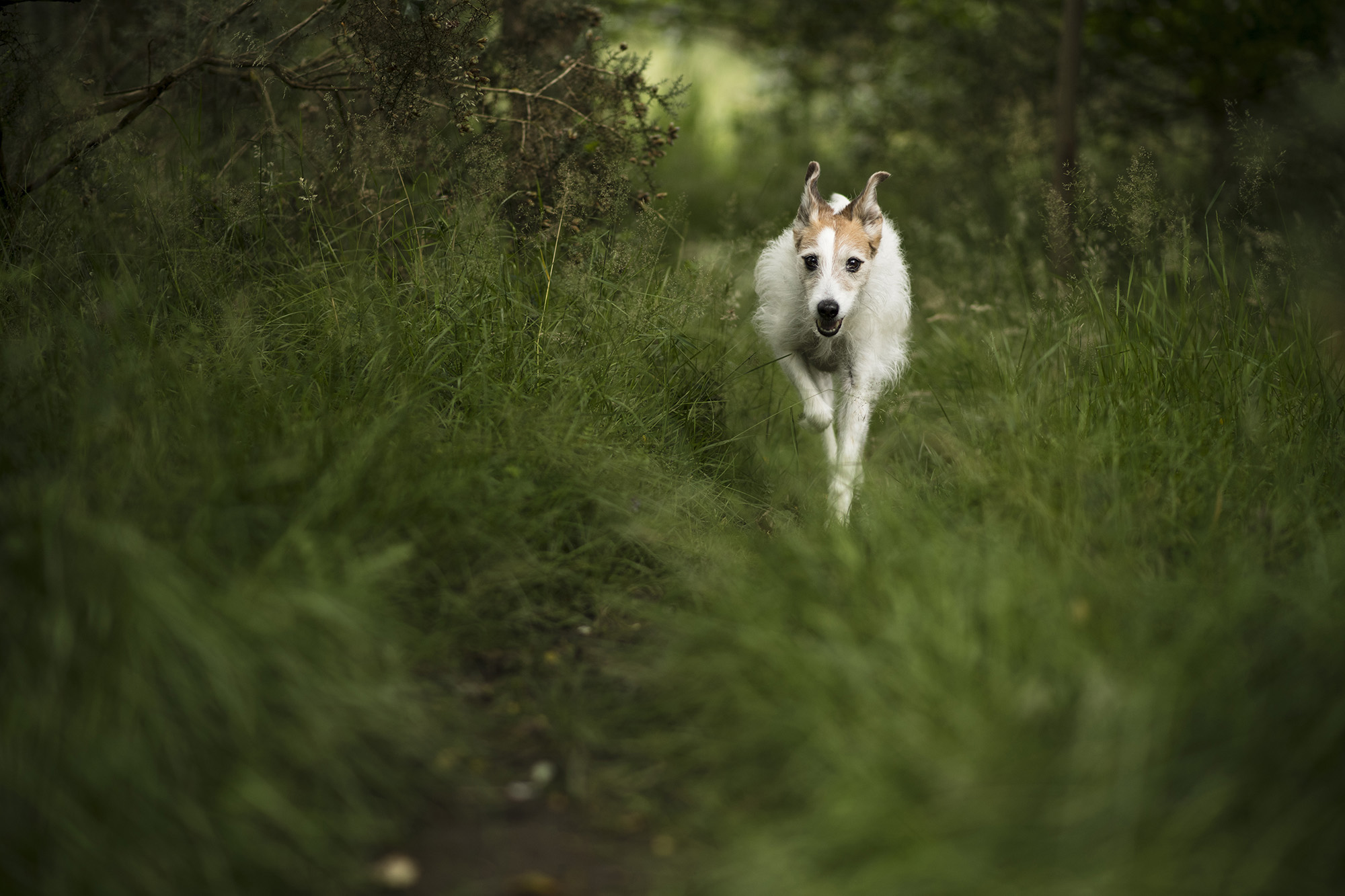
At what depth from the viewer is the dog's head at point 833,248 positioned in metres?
3.99

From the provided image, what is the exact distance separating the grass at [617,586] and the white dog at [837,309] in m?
0.33

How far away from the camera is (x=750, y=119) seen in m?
9.23

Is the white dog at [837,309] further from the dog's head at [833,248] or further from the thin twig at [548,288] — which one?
the thin twig at [548,288]

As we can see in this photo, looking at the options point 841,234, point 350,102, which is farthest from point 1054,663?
point 350,102

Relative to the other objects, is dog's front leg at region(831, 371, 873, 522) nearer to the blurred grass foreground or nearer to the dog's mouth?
the blurred grass foreground

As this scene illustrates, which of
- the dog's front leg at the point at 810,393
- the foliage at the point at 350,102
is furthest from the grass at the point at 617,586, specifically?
the foliage at the point at 350,102

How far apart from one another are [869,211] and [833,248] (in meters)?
0.36

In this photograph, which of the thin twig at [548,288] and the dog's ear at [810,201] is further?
the dog's ear at [810,201]

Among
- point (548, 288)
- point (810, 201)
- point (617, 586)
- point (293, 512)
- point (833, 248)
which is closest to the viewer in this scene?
point (293, 512)

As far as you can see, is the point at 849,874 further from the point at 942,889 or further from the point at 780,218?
the point at 780,218

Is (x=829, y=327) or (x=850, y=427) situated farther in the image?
(x=850, y=427)

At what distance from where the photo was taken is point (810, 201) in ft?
13.9

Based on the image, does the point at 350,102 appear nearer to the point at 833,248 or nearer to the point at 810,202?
the point at 810,202

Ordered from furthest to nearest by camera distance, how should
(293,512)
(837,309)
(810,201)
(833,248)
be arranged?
(810,201) → (833,248) → (837,309) → (293,512)
